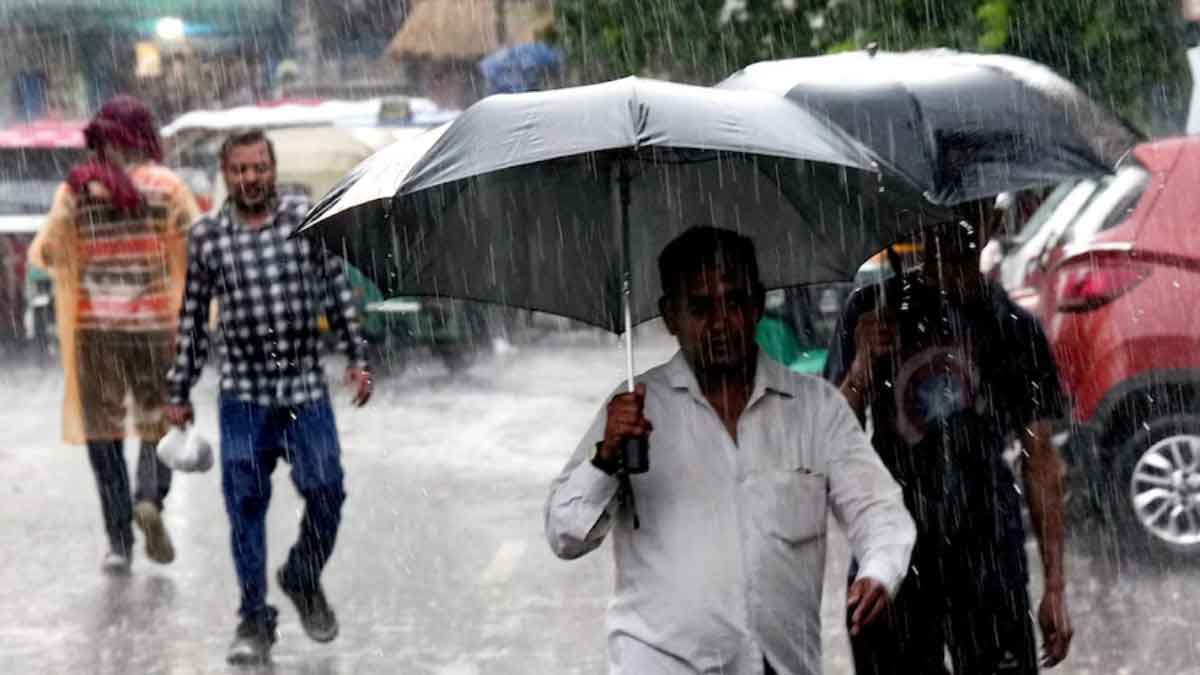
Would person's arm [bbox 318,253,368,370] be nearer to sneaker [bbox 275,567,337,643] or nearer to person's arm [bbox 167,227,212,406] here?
person's arm [bbox 167,227,212,406]

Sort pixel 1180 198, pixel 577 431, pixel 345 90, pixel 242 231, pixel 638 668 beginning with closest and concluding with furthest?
pixel 638 668
pixel 242 231
pixel 1180 198
pixel 577 431
pixel 345 90

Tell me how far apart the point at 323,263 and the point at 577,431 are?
6241 mm

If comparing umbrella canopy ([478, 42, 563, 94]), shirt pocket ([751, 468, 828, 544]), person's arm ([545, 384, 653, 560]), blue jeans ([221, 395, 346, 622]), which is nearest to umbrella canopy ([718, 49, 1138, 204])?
shirt pocket ([751, 468, 828, 544])

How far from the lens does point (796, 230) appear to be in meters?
4.91

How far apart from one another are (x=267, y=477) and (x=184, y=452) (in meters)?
1.00

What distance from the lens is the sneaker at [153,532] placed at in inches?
370

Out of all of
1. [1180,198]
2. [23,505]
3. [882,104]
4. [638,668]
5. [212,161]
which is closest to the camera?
[638,668]

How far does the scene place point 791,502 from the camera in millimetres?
4176

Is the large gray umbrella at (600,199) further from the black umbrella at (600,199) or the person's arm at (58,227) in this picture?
the person's arm at (58,227)

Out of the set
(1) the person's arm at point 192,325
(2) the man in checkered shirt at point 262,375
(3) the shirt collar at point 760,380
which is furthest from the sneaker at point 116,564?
(3) the shirt collar at point 760,380

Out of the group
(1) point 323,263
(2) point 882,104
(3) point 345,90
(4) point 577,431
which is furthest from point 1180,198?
(3) point 345,90

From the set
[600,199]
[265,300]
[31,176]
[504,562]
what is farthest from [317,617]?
[31,176]

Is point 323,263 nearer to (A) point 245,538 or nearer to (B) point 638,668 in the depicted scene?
(A) point 245,538

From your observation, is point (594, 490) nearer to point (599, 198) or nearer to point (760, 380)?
point (760, 380)
